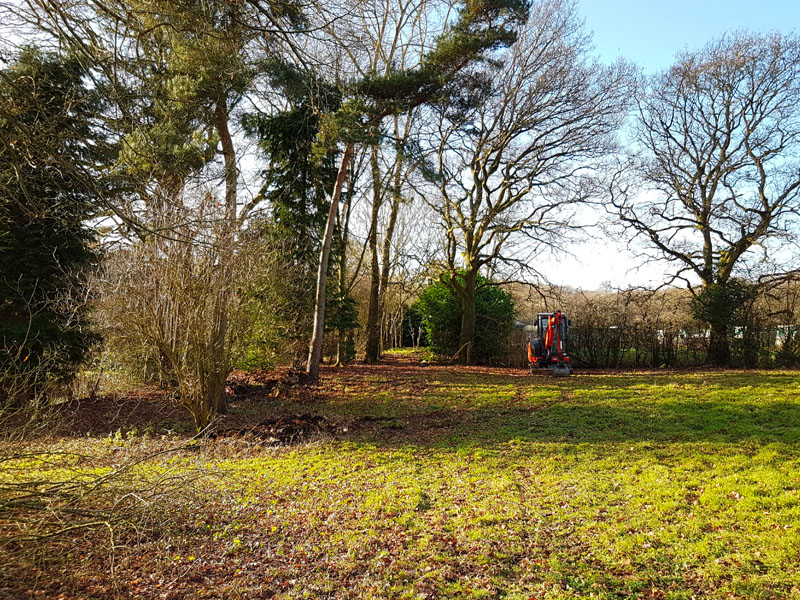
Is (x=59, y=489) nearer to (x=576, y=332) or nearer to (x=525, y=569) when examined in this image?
(x=525, y=569)

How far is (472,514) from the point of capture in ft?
15.7

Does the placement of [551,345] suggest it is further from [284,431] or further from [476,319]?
[284,431]

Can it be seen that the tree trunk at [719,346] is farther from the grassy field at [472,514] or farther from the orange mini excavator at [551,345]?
the grassy field at [472,514]

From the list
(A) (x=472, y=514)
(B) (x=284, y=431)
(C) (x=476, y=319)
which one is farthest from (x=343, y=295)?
(A) (x=472, y=514)

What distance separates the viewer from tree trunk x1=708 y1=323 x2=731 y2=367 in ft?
51.4

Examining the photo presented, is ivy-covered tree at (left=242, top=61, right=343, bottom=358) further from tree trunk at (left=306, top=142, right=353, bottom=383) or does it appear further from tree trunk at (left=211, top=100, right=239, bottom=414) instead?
tree trunk at (left=211, top=100, right=239, bottom=414)

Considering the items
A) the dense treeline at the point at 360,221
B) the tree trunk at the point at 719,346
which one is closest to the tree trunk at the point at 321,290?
the dense treeline at the point at 360,221

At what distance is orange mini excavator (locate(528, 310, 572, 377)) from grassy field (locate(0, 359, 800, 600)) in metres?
4.56

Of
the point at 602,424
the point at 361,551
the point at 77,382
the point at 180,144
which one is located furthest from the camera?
the point at 77,382

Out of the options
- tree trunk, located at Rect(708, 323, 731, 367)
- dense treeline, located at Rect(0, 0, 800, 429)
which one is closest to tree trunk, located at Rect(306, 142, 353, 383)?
dense treeline, located at Rect(0, 0, 800, 429)

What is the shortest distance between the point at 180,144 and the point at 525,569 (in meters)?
8.76

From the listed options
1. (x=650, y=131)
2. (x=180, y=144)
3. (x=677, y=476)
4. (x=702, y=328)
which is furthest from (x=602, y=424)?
(x=650, y=131)

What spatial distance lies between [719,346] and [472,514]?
48.3 ft

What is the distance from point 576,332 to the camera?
17.0 m
